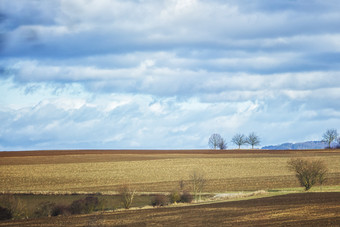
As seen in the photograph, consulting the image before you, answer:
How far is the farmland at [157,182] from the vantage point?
3872cm

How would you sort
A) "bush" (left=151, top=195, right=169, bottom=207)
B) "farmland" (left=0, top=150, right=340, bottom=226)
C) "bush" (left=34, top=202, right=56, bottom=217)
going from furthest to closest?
"bush" (left=151, top=195, right=169, bottom=207) → "bush" (left=34, top=202, right=56, bottom=217) → "farmland" (left=0, top=150, right=340, bottom=226)

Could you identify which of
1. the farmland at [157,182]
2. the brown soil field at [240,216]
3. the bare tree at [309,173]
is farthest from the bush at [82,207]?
the bare tree at [309,173]

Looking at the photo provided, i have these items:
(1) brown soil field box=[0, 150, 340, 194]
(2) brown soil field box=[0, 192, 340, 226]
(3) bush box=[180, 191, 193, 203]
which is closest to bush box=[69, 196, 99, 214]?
(2) brown soil field box=[0, 192, 340, 226]

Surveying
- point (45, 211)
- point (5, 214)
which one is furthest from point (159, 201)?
point (5, 214)

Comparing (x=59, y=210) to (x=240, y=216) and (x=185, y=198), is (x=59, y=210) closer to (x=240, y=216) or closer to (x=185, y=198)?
(x=185, y=198)

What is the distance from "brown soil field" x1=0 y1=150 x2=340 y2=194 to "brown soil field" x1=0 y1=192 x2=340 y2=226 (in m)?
19.5

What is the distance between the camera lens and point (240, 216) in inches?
1411

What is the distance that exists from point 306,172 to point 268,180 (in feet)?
36.6

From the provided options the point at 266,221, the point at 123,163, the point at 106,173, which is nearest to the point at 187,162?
the point at 123,163

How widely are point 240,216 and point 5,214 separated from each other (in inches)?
905

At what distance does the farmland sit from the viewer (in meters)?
38.7

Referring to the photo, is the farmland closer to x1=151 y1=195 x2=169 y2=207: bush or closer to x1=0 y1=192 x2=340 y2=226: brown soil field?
x1=0 y1=192 x2=340 y2=226: brown soil field

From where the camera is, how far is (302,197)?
4722cm

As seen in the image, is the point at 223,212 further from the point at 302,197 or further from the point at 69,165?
the point at 69,165
